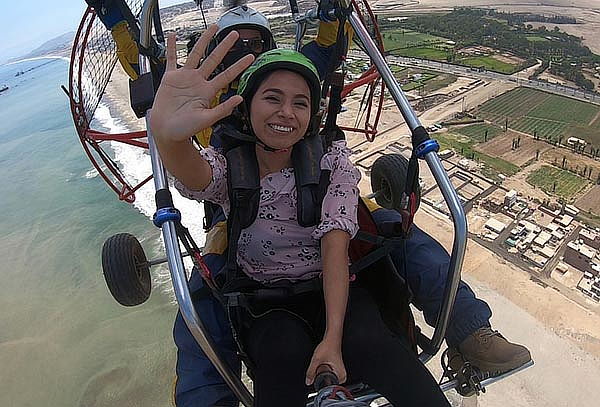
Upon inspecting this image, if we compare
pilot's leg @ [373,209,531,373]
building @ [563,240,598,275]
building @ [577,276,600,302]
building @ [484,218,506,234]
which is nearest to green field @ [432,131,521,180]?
building @ [484,218,506,234]

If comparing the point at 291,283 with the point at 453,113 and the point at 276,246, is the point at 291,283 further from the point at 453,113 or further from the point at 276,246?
the point at 453,113

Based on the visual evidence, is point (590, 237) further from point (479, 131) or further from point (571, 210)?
point (479, 131)

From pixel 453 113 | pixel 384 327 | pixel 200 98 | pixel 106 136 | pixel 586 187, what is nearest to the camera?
pixel 200 98

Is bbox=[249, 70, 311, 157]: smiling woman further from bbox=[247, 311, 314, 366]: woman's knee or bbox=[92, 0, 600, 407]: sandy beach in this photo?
bbox=[92, 0, 600, 407]: sandy beach

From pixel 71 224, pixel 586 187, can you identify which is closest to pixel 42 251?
pixel 71 224

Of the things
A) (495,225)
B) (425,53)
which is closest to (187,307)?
(495,225)

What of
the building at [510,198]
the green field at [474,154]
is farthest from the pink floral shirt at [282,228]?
the green field at [474,154]
